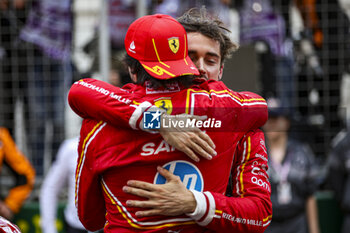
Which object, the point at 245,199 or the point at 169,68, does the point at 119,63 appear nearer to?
the point at 169,68

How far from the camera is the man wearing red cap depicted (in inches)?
75.6

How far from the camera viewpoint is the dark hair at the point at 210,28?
2346 mm

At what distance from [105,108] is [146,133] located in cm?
18

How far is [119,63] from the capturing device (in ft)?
16.3

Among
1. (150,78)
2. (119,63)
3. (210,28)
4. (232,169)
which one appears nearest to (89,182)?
(150,78)

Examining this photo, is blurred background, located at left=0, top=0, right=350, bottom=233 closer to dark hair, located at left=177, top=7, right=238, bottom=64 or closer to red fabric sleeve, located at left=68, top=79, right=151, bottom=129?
dark hair, located at left=177, top=7, right=238, bottom=64

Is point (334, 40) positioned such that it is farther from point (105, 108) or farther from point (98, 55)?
point (105, 108)

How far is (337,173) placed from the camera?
5.09 m

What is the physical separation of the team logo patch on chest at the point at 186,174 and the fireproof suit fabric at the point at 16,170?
3.47m

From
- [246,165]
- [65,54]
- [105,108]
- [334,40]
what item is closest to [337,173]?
[334,40]

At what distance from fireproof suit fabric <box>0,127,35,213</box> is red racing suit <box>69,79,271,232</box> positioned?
127 inches

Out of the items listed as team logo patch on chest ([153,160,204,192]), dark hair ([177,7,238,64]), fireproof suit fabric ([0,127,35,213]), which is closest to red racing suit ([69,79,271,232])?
team logo patch on chest ([153,160,204,192])

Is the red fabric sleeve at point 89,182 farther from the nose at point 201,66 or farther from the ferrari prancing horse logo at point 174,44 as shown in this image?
the nose at point 201,66

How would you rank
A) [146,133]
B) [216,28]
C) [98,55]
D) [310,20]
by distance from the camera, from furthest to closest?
1. [310,20]
2. [98,55]
3. [216,28]
4. [146,133]
